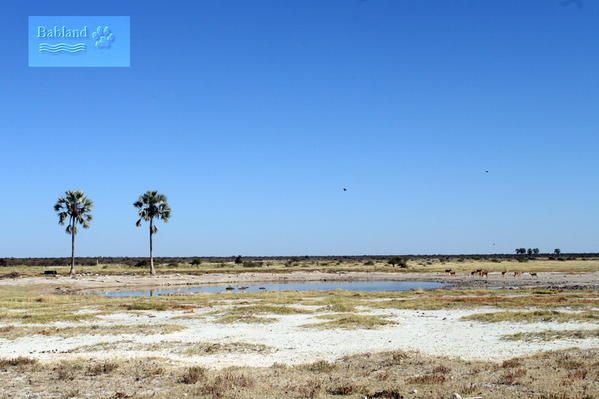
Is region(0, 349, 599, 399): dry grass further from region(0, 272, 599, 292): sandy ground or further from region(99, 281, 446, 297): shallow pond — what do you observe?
region(0, 272, 599, 292): sandy ground

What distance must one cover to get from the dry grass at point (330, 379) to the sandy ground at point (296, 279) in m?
50.5

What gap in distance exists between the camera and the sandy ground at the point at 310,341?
22.3m

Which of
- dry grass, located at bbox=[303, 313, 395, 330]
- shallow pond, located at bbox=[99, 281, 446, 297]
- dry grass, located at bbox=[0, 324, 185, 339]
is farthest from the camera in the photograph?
shallow pond, located at bbox=[99, 281, 446, 297]

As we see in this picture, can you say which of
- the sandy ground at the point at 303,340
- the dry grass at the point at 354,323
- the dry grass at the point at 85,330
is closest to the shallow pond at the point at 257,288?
the sandy ground at the point at 303,340

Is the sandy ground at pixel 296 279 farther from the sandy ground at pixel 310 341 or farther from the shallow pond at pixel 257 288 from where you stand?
the sandy ground at pixel 310 341

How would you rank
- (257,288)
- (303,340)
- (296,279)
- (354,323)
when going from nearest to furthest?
(303,340), (354,323), (257,288), (296,279)

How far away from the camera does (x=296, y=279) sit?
3612 inches

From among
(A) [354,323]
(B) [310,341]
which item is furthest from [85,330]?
(A) [354,323]

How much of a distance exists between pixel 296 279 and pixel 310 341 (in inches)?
2601

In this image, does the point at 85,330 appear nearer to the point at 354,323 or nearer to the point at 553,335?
the point at 354,323

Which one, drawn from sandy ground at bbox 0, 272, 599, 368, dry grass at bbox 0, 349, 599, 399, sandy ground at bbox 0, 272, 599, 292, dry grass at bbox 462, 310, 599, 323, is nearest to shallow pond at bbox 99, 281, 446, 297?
sandy ground at bbox 0, 272, 599, 292

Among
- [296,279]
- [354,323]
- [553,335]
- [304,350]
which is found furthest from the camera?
[296,279]

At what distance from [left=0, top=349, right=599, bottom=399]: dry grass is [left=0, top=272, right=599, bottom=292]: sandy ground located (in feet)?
166

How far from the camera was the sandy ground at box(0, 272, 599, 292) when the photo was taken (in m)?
71.9
